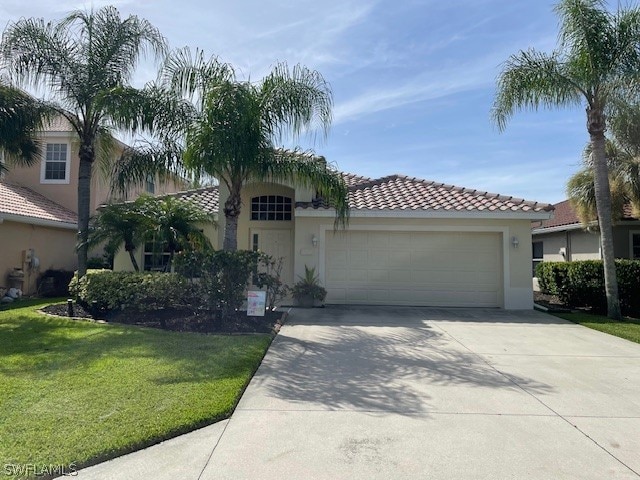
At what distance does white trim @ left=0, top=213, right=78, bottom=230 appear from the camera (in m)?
13.7

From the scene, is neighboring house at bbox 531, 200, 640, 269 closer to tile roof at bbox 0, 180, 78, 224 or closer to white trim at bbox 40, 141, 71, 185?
tile roof at bbox 0, 180, 78, 224

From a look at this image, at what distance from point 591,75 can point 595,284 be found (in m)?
6.12

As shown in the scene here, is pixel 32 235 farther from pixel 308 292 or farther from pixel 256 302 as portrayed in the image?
pixel 256 302

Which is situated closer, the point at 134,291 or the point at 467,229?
the point at 134,291

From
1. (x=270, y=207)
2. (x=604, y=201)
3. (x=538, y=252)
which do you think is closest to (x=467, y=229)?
(x=604, y=201)

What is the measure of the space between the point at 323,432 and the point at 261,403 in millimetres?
1052

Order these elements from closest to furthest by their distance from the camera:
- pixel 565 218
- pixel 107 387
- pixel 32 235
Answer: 1. pixel 107 387
2. pixel 32 235
3. pixel 565 218

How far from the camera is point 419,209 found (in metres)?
13.3

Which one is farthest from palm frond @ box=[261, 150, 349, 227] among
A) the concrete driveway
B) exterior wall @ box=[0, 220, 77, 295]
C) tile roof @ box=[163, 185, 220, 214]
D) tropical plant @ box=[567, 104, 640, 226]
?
exterior wall @ box=[0, 220, 77, 295]

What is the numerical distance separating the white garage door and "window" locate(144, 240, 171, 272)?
505 centimetres

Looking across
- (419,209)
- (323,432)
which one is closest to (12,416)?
(323,432)

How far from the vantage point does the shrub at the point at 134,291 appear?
9.77 m

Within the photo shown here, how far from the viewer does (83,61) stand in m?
11.4

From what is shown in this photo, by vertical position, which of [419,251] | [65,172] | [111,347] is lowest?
[111,347]
